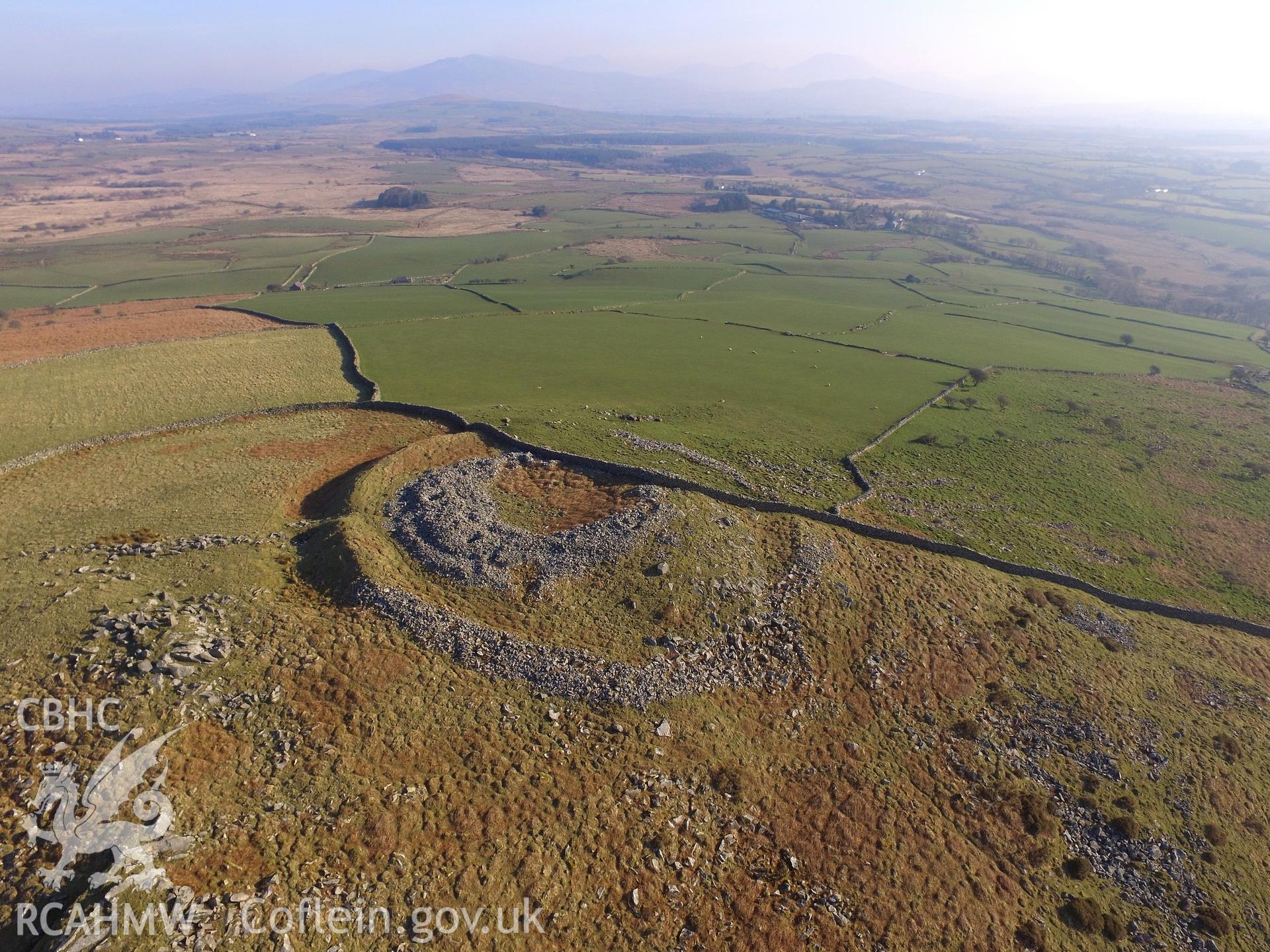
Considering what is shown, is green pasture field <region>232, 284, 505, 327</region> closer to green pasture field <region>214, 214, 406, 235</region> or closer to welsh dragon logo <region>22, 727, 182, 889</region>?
welsh dragon logo <region>22, 727, 182, 889</region>

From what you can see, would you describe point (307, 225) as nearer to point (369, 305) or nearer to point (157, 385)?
point (369, 305)

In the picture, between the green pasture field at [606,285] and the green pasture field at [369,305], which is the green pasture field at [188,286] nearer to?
the green pasture field at [369,305]

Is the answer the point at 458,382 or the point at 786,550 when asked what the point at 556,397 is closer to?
the point at 458,382

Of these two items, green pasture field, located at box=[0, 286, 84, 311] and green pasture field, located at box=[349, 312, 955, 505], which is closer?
green pasture field, located at box=[349, 312, 955, 505]

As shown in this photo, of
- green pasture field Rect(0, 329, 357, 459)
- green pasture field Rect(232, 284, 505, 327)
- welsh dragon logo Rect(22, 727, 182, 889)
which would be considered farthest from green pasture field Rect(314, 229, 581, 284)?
welsh dragon logo Rect(22, 727, 182, 889)

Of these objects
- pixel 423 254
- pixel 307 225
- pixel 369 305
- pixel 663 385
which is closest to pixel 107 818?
pixel 663 385

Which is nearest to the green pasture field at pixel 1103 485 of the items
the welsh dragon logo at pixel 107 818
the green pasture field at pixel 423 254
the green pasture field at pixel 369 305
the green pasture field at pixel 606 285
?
the welsh dragon logo at pixel 107 818
